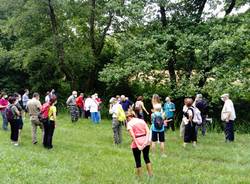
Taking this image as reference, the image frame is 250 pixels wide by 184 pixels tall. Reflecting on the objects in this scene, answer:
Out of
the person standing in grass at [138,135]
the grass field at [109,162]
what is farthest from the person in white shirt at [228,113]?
the person standing in grass at [138,135]

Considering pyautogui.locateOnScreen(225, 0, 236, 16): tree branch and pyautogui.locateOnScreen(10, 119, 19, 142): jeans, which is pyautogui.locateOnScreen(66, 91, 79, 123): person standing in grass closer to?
pyautogui.locateOnScreen(10, 119, 19, 142): jeans

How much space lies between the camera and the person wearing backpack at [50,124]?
593 inches

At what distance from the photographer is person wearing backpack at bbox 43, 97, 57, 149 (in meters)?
15.1

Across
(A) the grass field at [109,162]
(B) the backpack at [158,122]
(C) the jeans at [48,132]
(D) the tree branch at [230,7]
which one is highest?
(D) the tree branch at [230,7]

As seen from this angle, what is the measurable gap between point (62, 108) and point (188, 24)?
39.0 ft

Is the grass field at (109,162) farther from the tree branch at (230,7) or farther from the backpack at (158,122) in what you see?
the tree branch at (230,7)

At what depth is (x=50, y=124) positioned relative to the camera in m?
15.2

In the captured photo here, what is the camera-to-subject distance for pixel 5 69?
38.6 meters

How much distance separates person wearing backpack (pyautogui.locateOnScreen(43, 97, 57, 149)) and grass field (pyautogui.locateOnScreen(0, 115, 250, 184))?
376mm

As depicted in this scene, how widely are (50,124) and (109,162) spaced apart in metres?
3.20

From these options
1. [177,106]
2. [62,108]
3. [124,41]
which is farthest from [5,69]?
[177,106]

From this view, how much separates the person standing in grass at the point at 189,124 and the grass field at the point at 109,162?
0.38m

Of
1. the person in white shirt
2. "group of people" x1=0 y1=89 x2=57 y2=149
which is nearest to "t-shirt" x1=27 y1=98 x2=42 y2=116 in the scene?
"group of people" x1=0 y1=89 x2=57 y2=149

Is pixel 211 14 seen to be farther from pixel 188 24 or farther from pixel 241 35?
pixel 241 35
